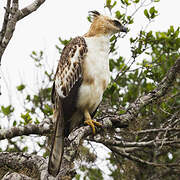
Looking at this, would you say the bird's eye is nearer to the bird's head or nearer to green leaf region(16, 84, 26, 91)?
the bird's head

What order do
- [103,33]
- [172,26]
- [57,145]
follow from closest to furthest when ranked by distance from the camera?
[57,145]
[103,33]
[172,26]

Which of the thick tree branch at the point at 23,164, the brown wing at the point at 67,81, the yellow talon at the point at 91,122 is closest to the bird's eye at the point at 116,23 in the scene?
the brown wing at the point at 67,81

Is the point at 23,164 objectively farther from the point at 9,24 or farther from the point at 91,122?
the point at 9,24

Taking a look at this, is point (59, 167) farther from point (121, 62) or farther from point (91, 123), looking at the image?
point (121, 62)

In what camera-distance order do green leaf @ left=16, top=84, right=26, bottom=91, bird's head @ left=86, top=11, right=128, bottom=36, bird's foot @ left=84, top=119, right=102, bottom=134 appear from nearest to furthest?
1. bird's foot @ left=84, top=119, right=102, bottom=134
2. bird's head @ left=86, top=11, right=128, bottom=36
3. green leaf @ left=16, top=84, right=26, bottom=91

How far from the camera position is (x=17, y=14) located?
3.00 m

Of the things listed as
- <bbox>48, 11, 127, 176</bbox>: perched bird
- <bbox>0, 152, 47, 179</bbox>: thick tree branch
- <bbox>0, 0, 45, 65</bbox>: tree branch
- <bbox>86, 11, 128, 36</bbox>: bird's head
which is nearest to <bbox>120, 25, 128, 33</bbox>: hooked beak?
<bbox>86, 11, 128, 36</bbox>: bird's head

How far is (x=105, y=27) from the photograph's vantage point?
4.53 metres

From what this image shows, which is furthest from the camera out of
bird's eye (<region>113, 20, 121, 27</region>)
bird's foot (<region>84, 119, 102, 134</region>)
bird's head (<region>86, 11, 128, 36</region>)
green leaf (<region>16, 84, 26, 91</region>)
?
green leaf (<region>16, 84, 26, 91</region>)

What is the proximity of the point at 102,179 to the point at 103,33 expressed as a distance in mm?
3103

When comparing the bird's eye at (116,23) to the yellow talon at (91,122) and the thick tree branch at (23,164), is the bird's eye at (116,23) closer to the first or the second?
the yellow talon at (91,122)

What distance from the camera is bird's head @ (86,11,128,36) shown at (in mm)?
4484

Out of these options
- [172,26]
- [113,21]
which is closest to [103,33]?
[113,21]

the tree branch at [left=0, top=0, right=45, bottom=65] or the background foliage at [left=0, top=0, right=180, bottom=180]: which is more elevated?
the tree branch at [left=0, top=0, right=45, bottom=65]
